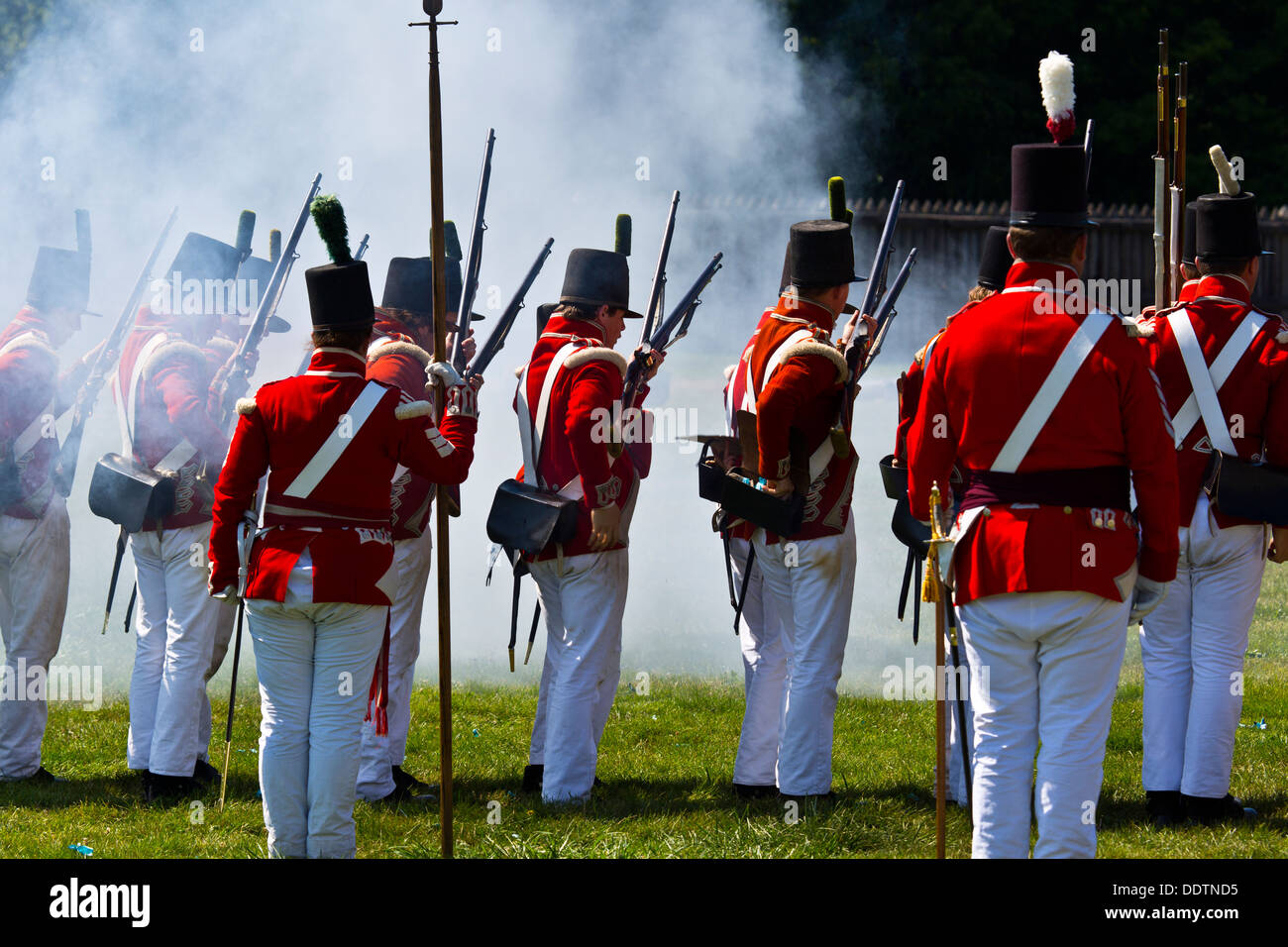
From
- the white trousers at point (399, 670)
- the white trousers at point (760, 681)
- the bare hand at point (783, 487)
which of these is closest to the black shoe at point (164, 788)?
the white trousers at point (399, 670)

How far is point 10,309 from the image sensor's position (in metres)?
11.3

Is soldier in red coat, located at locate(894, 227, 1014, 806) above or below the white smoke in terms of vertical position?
below

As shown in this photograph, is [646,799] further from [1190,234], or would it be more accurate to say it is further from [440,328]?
[1190,234]

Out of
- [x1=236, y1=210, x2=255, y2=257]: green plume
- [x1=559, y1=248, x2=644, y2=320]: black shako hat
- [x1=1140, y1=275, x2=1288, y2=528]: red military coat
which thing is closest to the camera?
[x1=1140, y1=275, x2=1288, y2=528]: red military coat

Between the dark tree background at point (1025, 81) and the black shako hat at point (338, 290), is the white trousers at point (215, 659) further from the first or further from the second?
the dark tree background at point (1025, 81)

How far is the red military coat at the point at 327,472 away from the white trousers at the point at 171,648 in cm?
144

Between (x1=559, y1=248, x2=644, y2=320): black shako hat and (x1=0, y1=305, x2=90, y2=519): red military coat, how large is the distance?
6.96ft

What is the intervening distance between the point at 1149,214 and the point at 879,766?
41.4 feet

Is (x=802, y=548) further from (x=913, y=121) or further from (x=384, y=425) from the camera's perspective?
(x=913, y=121)

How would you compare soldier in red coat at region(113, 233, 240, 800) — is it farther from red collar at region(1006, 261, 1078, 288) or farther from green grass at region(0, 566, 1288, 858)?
red collar at region(1006, 261, 1078, 288)

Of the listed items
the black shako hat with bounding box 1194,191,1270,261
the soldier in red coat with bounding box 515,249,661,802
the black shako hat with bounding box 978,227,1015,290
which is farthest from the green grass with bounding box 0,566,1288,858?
the black shako hat with bounding box 1194,191,1270,261

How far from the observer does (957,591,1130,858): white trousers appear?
387 centimetres

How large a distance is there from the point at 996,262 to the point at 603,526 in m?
1.71

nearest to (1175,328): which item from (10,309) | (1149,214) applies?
(10,309)
